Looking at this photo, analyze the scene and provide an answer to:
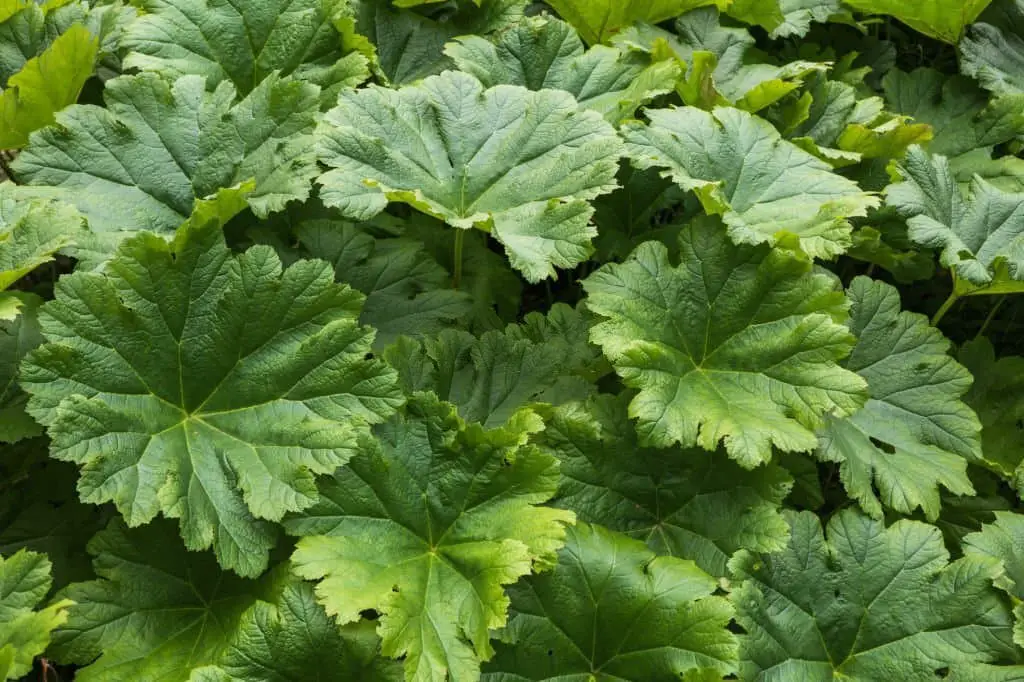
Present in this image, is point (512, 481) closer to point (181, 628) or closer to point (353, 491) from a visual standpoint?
point (353, 491)

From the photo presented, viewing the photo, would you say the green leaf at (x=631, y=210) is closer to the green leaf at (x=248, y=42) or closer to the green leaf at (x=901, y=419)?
the green leaf at (x=901, y=419)

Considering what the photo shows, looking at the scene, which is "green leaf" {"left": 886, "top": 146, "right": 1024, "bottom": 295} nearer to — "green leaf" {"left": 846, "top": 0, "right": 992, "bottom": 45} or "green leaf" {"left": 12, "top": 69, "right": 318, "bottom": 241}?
"green leaf" {"left": 846, "top": 0, "right": 992, "bottom": 45}

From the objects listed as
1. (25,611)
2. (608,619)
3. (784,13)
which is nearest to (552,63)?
(784,13)

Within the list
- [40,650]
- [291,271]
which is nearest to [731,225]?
[291,271]

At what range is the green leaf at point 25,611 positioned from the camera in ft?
5.36

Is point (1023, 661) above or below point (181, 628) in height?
above

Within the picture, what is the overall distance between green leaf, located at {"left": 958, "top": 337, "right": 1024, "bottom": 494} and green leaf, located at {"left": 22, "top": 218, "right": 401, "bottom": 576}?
173 cm

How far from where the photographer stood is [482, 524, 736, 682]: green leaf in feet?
5.91

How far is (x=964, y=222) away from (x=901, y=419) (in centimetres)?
55

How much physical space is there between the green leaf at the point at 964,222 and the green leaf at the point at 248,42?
146 cm

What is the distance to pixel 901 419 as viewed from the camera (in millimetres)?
2295

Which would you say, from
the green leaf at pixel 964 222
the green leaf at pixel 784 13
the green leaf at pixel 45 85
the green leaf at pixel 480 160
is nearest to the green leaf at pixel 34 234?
the green leaf at pixel 45 85

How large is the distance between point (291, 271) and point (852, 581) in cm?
140

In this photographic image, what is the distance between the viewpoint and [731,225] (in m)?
2.11
